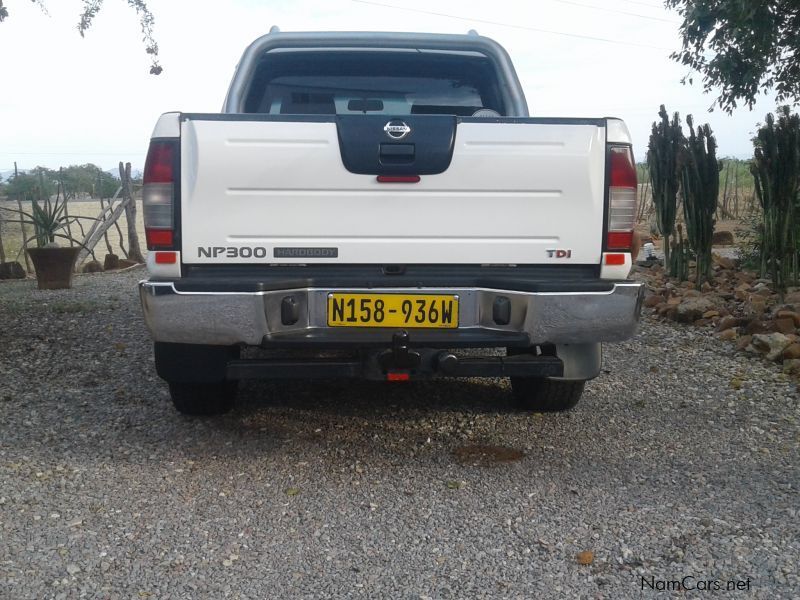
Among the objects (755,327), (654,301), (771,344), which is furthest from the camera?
(654,301)

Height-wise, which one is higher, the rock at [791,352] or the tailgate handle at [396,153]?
the tailgate handle at [396,153]

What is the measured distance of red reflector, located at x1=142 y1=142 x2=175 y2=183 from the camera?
3.40 meters

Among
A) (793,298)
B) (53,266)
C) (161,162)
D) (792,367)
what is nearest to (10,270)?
(53,266)

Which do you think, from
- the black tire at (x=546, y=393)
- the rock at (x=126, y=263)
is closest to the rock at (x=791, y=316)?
the black tire at (x=546, y=393)

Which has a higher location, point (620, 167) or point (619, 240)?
point (620, 167)

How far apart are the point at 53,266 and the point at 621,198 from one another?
8.54 m

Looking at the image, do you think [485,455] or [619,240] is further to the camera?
[485,455]

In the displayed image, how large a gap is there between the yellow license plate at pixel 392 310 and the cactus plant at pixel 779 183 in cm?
514

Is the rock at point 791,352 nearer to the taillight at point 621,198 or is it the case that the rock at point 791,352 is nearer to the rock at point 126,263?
the taillight at point 621,198

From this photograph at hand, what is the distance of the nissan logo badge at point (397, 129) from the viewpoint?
347 centimetres

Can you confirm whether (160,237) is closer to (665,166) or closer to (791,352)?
(791,352)

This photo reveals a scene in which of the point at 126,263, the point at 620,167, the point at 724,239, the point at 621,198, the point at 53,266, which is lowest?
the point at 126,263

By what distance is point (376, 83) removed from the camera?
527cm

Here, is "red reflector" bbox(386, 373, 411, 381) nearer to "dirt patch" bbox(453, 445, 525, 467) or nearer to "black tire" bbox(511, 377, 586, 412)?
"dirt patch" bbox(453, 445, 525, 467)
